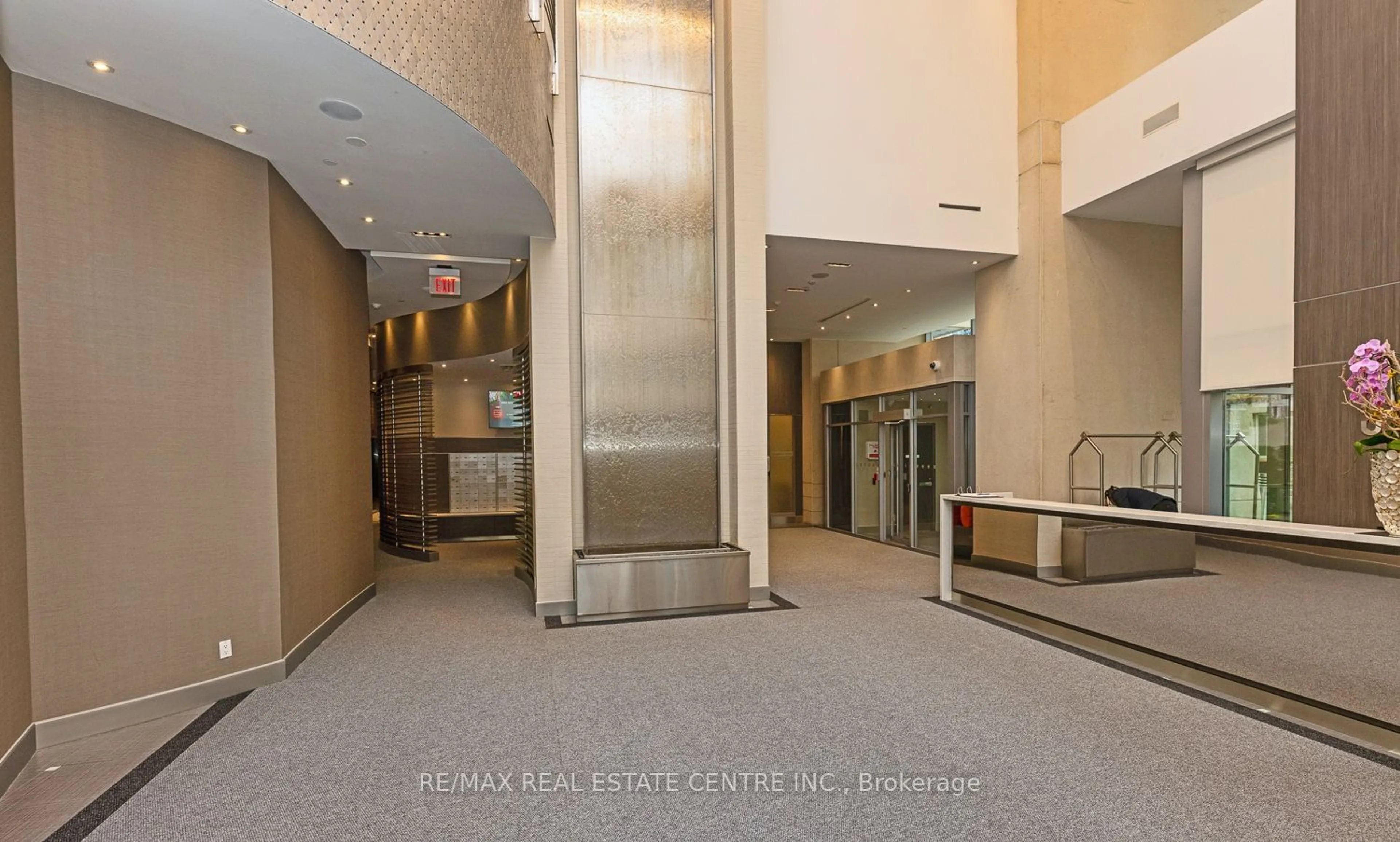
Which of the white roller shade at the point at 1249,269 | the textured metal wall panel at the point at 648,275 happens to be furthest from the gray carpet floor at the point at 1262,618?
the textured metal wall panel at the point at 648,275

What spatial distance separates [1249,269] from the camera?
6.39 meters

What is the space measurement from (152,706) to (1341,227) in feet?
30.5

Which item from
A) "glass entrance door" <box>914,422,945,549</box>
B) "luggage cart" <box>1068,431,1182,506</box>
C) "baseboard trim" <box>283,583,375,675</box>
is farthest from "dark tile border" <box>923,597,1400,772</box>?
"baseboard trim" <box>283,583,375,675</box>

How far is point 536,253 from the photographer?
6.47m

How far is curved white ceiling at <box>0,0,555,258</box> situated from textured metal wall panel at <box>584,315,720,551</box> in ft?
5.50

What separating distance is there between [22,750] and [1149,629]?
25.6 feet

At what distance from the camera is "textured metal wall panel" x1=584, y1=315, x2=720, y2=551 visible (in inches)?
264

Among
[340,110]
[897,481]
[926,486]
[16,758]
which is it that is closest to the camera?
[16,758]

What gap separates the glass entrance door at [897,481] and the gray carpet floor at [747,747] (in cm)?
534

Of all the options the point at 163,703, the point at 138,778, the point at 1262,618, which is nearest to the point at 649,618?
the point at 163,703

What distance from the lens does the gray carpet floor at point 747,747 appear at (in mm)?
2871

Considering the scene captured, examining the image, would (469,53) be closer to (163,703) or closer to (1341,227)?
(163,703)

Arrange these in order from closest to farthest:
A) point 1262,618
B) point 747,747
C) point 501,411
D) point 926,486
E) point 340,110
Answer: point 747,747 < point 340,110 < point 1262,618 < point 926,486 < point 501,411

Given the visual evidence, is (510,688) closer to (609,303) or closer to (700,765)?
(700,765)
